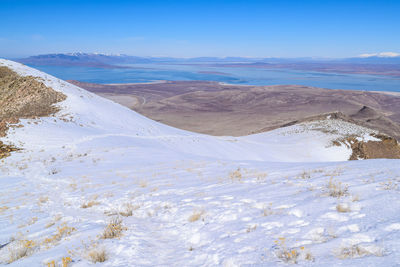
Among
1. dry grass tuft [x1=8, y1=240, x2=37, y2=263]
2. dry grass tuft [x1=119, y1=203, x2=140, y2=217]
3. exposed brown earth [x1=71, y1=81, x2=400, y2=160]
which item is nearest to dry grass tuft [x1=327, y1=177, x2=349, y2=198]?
dry grass tuft [x1=119, y1=203, x2=140, y2=217]

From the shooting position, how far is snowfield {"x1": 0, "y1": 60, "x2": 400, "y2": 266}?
310 cm

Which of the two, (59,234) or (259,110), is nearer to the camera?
(59,234)

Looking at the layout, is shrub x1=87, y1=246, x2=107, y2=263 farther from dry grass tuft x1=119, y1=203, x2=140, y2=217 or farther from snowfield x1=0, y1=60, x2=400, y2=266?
dry grass tuft x1=119, y1=203, x2=140, y2=217

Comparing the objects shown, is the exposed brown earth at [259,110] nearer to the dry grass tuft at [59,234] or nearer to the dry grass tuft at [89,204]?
the dry grass tuft at [89,204]

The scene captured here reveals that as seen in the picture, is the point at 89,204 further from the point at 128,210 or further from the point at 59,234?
the point at 59,234

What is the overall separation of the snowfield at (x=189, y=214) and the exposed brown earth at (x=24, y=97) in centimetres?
975

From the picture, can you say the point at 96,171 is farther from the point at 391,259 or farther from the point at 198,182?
the point at 391,259

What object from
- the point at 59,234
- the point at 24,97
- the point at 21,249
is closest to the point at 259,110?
the point at 24,97

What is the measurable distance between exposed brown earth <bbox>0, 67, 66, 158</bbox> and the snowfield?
32.0 ft

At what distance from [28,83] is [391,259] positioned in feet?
90.0

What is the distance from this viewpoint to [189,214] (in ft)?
15.6

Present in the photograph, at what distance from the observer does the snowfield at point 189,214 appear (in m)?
3.10

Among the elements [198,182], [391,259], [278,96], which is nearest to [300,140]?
[198,182]

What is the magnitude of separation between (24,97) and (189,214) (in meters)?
22.4
